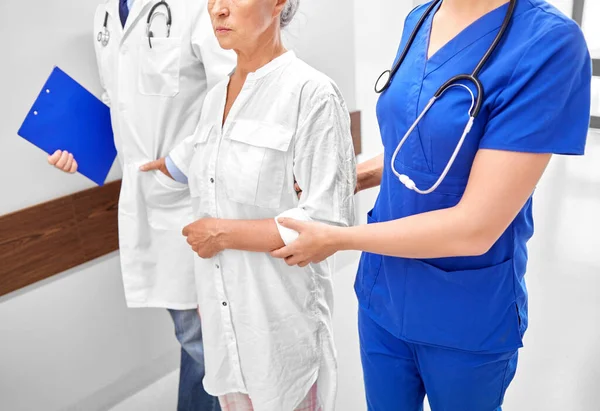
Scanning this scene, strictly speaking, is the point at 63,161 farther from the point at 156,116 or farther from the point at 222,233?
the point at 222,233

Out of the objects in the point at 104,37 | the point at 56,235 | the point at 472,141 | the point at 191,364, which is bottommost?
the point at 191,364

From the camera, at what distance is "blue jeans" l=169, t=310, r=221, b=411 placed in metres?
1.79

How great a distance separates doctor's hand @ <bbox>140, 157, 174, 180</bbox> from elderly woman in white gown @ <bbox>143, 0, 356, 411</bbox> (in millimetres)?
237

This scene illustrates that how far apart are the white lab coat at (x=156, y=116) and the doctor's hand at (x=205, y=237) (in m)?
0.42

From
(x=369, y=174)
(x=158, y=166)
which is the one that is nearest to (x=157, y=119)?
(x=158, y=166)

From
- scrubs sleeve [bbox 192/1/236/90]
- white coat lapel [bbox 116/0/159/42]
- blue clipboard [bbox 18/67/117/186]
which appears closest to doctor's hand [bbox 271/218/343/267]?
scrubs sleeve [bbox 192/1/236/90]

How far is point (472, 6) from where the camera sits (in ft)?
3.44

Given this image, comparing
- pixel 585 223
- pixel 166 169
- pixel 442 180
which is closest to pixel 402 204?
pixel 442 180

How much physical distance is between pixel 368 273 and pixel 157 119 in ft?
2.60

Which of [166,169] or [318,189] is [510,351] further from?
[166,169]

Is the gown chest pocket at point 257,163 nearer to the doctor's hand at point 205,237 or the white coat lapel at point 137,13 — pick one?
the doctor's hand at point 205,237

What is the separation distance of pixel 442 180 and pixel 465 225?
0.12 metres

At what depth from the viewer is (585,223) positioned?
12.4ft

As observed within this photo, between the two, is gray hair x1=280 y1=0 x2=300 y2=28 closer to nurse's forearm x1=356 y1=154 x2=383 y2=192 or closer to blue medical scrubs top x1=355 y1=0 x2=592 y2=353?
blue medical scrubs top x1=355 y1=0 x2=592 y2=353
